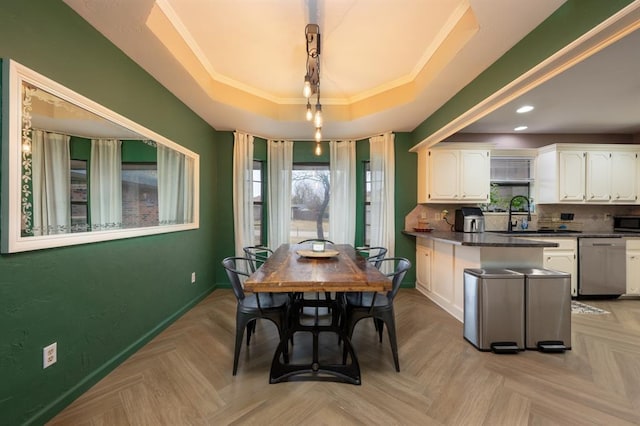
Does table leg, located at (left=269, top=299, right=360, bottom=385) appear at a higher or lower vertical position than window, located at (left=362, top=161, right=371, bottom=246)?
lower

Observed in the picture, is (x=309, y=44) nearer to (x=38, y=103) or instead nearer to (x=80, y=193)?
(x=38, y=103)

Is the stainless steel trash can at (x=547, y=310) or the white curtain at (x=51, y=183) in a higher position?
the white curtain at (x=51, y=183)

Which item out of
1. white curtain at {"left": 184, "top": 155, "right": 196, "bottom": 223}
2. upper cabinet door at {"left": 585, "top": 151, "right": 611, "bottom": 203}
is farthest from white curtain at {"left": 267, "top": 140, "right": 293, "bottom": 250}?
upper cabinet door at {"left": 585, "top": 151, "right": 611, "bottom": 203}

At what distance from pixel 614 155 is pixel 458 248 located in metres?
3.16

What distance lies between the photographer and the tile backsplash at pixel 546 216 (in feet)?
13.9

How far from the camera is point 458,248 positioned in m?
3.04

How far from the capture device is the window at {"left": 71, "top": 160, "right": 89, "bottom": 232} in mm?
1676

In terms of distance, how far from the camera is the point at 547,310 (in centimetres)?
235

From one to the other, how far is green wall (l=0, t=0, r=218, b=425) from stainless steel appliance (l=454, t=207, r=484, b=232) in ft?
12.6

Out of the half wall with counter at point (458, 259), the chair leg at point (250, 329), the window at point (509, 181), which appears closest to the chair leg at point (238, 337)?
the chair leg at point (250, 329)

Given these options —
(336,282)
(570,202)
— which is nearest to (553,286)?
(336,282)

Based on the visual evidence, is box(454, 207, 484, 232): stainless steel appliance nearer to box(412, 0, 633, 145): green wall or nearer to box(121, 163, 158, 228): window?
box(412, 0, 633, 145): green wall

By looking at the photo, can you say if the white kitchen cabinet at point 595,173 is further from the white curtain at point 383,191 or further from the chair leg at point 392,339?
the chair leg at point 392,339

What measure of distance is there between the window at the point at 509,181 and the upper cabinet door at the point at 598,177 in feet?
2.20
